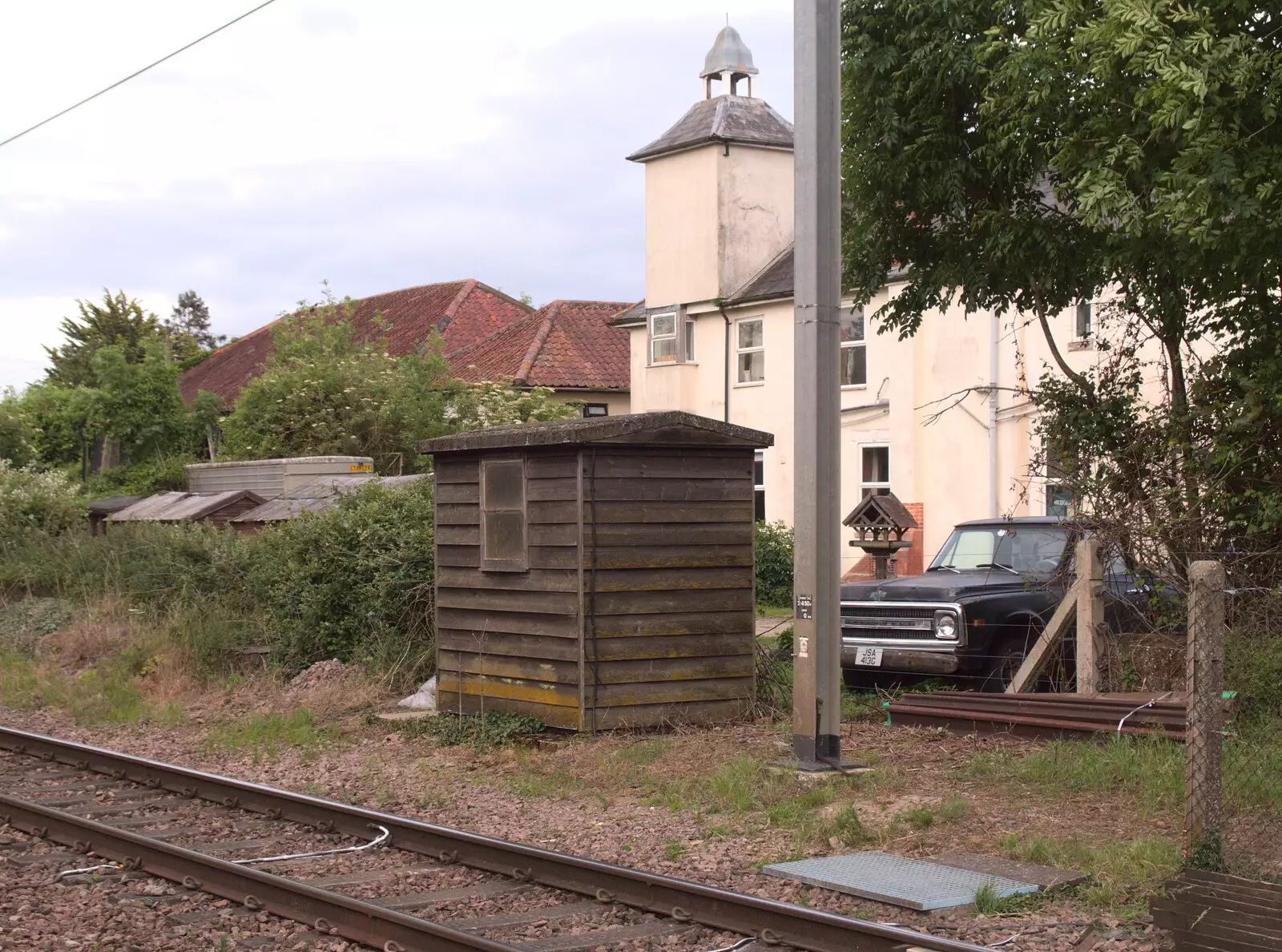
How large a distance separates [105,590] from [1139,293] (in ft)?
45.1

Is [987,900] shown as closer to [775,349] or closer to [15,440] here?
[775,349]

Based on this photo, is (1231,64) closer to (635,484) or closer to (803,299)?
(803,299)

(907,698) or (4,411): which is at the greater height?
(4,411)

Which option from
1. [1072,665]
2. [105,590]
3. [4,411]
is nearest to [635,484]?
[1072,665]

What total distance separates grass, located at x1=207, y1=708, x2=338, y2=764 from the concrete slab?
5788mm

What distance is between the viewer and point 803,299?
9.48 m

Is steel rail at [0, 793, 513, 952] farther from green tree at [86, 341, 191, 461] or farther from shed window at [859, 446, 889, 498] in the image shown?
green tree at [86, 341, 191, 461]

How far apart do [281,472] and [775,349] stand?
34.4ft

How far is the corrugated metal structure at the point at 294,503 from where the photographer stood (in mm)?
18281

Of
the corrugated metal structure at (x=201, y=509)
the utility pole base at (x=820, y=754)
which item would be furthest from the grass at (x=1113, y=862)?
the corrugated metal structure at (x=201, y=509)

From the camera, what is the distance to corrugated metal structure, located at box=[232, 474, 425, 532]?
60.0 ft

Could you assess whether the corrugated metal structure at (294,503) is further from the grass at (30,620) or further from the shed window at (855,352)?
the shed window at (855,352)

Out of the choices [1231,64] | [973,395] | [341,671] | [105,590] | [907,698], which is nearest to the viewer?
[1231,64]

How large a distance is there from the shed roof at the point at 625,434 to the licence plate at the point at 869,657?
2148mm
